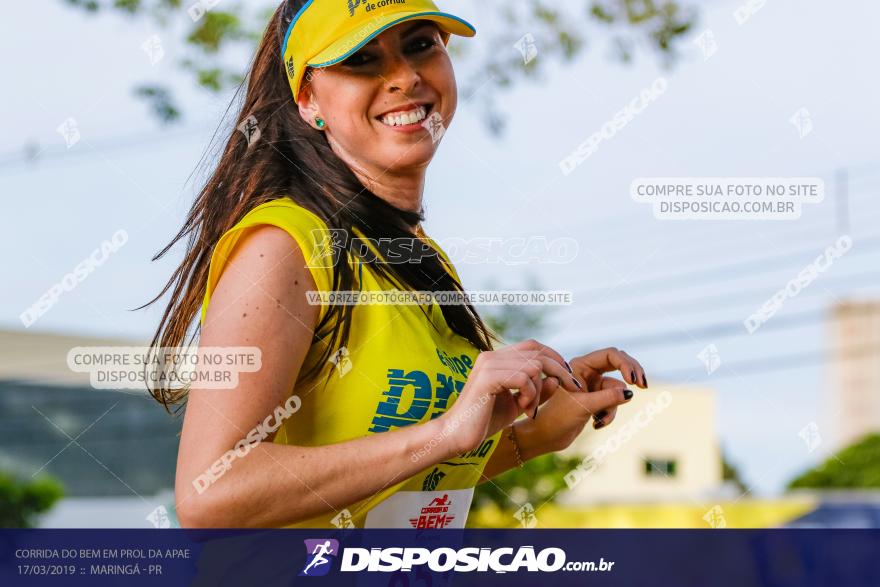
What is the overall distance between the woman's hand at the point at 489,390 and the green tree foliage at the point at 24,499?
19.0 feet

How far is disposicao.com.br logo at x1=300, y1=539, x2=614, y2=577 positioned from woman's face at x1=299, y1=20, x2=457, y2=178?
753 millimetres

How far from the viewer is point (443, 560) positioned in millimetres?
2191

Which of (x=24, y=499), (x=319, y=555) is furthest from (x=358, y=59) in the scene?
(x=24, y=499)

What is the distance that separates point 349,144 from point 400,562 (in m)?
0.84

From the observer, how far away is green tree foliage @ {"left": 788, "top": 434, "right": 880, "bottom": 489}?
11.7 meters

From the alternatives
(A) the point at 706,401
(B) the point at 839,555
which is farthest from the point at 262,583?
(A) the point at 706,401

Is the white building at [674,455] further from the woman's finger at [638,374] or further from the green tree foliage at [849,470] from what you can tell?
the woman's finger at [638,374]

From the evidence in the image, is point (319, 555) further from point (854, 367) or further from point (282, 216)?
point (854, 367)

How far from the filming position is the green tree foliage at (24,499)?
6.90 metres

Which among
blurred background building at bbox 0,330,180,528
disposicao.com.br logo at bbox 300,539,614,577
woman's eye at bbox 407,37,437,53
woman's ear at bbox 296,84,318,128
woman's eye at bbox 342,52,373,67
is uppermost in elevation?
blurred background building at bbox 0,330,180,528

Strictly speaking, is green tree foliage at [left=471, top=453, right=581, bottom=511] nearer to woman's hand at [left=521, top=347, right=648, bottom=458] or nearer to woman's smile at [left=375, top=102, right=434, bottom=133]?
woman's hand at [left=521, top=347, right=648, bottom=458]

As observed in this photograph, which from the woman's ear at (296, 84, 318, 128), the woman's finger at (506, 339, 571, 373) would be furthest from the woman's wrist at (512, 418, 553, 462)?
the woman's ear at (296, 84, 318, 128)

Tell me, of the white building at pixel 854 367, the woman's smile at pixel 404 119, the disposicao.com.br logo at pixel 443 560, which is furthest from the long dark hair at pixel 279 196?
the white building at pixel 854 367

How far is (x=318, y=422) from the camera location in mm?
1850
